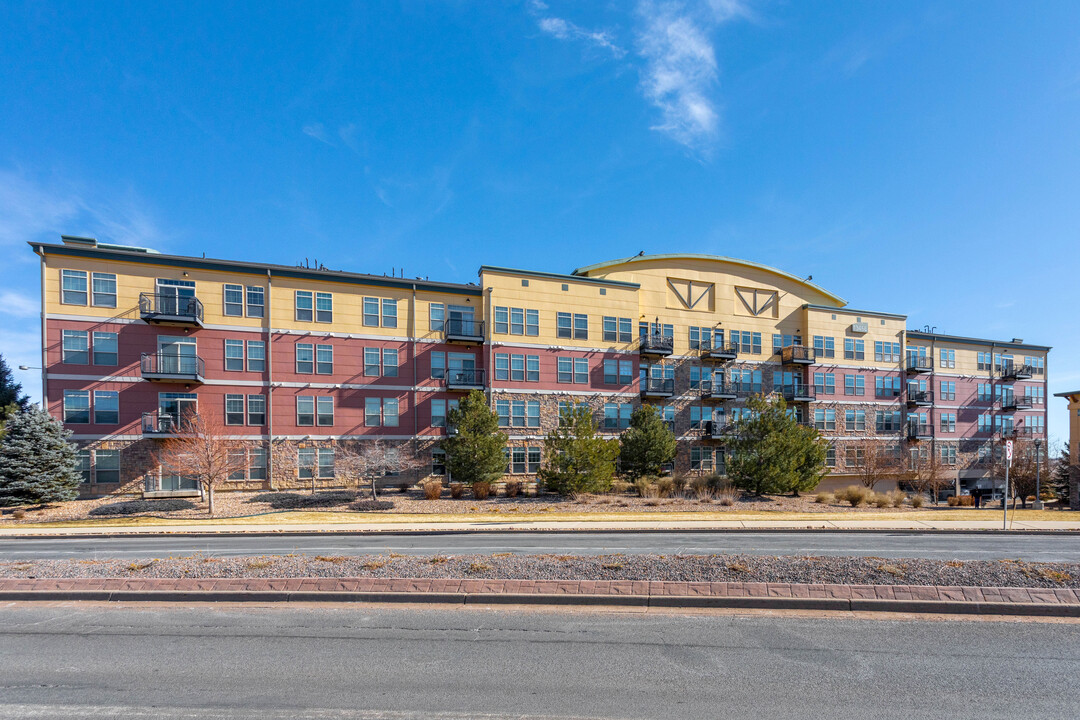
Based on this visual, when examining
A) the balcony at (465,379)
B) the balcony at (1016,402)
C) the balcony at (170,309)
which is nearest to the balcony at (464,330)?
the balcony at (465,379)

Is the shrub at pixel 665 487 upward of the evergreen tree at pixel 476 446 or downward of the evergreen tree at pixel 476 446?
downward

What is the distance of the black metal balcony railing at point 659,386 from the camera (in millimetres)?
38875

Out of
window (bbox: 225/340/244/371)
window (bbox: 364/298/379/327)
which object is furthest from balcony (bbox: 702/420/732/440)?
window (bbox: 225/340/244/371)

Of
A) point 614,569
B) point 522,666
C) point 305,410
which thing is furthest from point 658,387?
point 522,666

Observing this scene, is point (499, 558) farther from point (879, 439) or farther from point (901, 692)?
point (879, 439)

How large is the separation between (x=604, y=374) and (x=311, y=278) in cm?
2121

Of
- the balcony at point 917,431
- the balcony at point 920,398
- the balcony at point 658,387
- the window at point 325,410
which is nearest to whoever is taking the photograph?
the window at point 325,410

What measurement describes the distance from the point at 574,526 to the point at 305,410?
20.5m

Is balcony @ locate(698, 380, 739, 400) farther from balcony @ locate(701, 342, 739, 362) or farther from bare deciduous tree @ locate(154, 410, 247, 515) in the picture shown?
bare deciduous tree @ locate(154, 410, 247, 515)

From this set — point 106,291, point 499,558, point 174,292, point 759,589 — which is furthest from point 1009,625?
point 106,291

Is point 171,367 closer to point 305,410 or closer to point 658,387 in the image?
point 305,410

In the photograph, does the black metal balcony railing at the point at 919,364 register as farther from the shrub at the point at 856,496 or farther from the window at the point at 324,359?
the window at the point at 324,359

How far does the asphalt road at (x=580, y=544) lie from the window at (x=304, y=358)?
591 inches

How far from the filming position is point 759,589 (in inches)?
353
